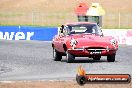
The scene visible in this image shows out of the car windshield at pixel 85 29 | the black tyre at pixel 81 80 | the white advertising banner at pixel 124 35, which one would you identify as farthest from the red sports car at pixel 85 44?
the white advertising banner at pixel 124 35

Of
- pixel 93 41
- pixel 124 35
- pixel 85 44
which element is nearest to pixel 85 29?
pixel 93 41

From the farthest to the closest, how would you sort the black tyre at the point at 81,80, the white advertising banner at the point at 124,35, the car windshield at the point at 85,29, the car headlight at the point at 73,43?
the white advertising banner at the point at 124,35, the car windshield at the point at 85,29, the car headlight at the point at 73,43, the black tyre at the point at 81,80

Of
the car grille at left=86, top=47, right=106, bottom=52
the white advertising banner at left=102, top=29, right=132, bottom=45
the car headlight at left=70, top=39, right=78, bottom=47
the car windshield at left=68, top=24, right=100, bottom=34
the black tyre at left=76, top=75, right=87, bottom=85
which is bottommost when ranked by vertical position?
the white advertising banner at left=102, top=29, right=132, bottom=45

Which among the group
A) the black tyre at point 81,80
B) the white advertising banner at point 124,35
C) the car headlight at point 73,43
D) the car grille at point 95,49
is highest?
the black tyre at point 81,80

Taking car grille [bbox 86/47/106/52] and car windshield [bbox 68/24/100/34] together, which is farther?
car windshield [bbox 68/24/100/34]

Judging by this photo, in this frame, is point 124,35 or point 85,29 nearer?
point 85,29

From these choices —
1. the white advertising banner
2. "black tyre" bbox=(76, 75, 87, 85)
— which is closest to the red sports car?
"black tyre" bbox=(76, 75, 87, 85)

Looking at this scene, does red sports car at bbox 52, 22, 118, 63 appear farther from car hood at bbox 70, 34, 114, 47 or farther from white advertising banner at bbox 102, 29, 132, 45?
white advertising banner at bbox 102, 29, 132, 45

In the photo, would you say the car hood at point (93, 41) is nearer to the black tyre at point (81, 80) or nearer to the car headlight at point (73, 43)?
the car headlight at point (73, 43)

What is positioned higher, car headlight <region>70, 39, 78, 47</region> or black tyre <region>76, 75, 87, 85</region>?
black tyre <region>76, 75, 87, 85</region>

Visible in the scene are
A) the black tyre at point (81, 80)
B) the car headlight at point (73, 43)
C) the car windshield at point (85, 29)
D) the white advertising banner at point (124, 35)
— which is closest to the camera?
the black tyre at point (81, 80)

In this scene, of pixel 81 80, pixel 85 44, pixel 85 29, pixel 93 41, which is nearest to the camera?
pixel 81 80

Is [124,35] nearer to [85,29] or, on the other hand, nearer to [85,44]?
[85,29]

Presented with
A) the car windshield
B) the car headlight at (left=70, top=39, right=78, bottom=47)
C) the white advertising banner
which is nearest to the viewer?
the car headlight at (left=70, top=39, right=78, bottom=47)
